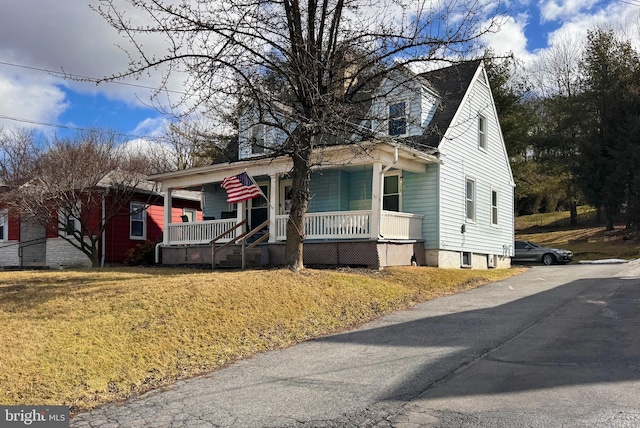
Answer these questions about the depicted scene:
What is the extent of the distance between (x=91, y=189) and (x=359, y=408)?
16975 mm

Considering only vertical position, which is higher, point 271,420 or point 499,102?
point 499,102

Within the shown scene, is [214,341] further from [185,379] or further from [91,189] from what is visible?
[91,189]

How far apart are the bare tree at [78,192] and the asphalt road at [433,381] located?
13.2 meters

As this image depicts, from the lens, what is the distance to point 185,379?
7.29 meters

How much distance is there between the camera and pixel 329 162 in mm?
14688

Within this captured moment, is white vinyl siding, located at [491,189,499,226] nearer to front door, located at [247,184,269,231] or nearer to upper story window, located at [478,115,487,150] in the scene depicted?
upper story window, located at [478,115,487,150]

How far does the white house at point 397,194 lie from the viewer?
15633 millimetres

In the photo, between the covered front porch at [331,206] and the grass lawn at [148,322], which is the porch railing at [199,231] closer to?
the covered front porch at [331,206]

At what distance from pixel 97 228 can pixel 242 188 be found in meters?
8.21

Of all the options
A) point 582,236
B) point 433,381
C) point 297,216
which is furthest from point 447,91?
point 582,236

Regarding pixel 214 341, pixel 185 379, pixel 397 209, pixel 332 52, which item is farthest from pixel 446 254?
pixel 185 379

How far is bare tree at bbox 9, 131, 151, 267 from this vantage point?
18.6m

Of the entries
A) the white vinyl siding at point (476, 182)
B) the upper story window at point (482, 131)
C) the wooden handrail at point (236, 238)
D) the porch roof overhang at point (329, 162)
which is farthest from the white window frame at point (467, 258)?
the wooden handrail at point (236, 238)

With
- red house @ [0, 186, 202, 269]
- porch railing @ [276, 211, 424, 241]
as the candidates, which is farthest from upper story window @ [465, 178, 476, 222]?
red house @ [0, 186, 202, 269]
